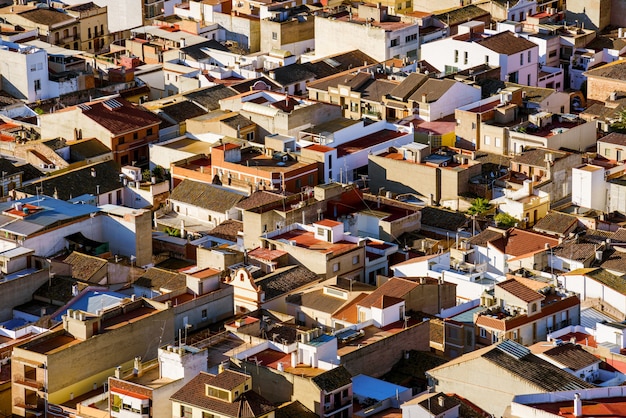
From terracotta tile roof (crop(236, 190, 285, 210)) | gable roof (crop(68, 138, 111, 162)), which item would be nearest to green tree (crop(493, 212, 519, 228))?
terracotta tile roof (crop(236, 190, 285, 210))

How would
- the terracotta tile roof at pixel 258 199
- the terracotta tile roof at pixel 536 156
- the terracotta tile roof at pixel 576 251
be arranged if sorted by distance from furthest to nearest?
the terracotta tile roof at pixel 536 156
the terracotta tile roof at pixel 258 199
the terracotta tile roof at pixel 576 251

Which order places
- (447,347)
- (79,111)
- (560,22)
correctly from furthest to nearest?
(560,22), (79,111), (447,347)

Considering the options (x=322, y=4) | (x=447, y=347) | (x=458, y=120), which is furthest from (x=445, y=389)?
(x=322, y=4)

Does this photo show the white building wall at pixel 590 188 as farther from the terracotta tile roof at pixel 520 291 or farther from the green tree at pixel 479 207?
the terracotta tile roof at pixel 520 291

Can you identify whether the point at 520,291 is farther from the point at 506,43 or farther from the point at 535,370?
the point at 506,43

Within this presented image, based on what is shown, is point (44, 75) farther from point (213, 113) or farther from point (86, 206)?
point (86, 206)

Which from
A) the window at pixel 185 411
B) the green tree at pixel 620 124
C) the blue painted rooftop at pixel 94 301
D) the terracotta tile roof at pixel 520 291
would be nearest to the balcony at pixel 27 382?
the blue painted rooftop at pixel 94 301
